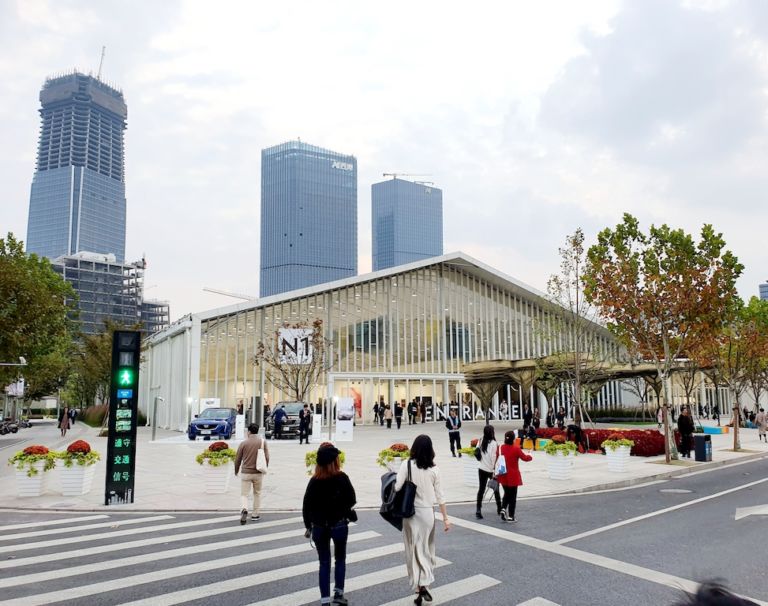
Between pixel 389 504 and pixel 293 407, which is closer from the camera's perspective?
pixel 389 504

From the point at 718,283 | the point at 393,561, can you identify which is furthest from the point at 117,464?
the point at 718,283

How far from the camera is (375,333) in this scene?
157 feet

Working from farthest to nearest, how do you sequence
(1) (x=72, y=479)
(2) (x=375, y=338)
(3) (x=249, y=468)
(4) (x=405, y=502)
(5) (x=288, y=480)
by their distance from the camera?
(2) (x=375, y=338), (5) (x=288, y=480), (1) (x=72, y=479), (3) (x=249, y=468), (4) (x=405, y=502)

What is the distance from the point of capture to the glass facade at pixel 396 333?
41.7m

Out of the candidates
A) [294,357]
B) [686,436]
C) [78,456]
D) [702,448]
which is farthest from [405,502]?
[294,357]

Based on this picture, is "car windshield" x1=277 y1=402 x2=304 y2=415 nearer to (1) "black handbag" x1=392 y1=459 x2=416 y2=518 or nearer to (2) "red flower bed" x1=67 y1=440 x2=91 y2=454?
(2) "red flower bed" x1=67 y1=440 x2=91 y2=454

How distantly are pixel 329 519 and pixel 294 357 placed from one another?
1356 inches

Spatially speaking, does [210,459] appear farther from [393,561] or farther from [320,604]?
[320,604]

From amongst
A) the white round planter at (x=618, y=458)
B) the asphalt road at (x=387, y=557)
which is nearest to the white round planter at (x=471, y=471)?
the asphalt road at (x=387, y=557)

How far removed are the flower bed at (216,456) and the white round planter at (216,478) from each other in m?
0.12

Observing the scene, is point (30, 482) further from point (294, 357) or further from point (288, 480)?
point (294, 357)

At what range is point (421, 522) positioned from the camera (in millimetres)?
6605

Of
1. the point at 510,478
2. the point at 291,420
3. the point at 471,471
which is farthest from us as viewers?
the point at 291,420

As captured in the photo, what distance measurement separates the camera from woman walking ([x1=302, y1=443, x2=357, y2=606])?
6301mm
